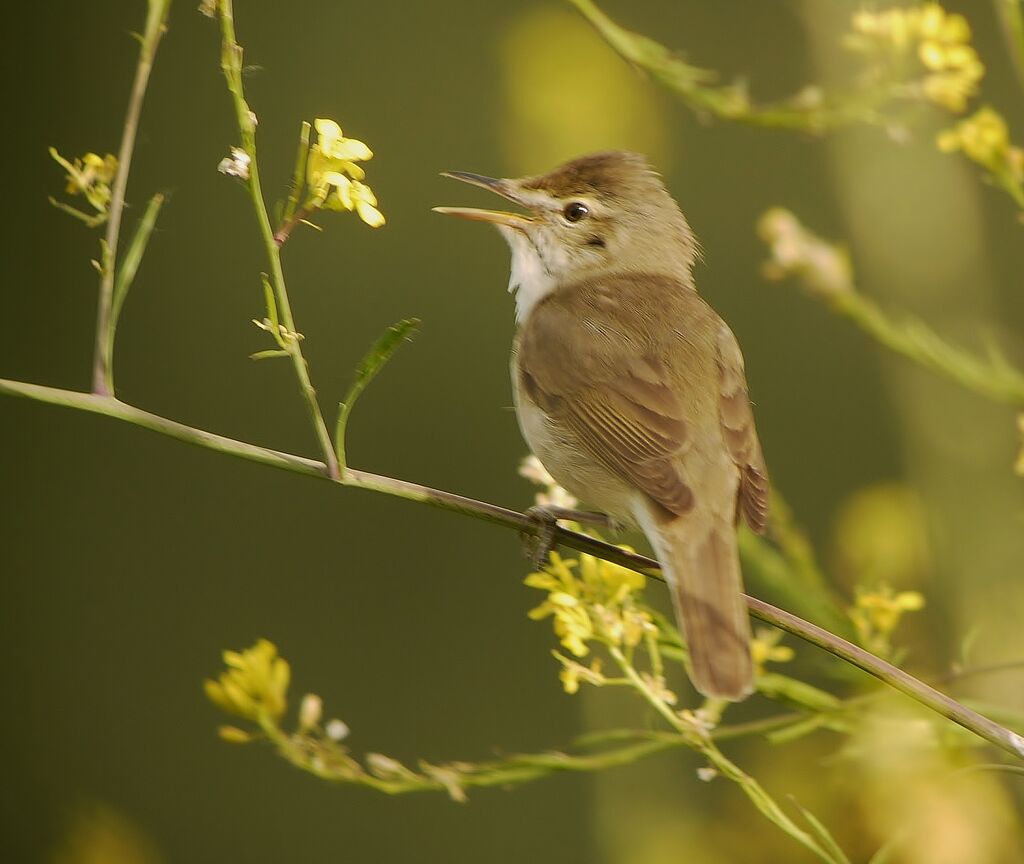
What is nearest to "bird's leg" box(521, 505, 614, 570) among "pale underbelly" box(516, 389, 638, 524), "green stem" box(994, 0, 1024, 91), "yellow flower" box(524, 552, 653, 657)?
"pale underbelly" box(516, 389, 638, 524)

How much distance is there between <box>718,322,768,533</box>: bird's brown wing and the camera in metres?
2.80

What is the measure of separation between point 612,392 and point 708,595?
1.92 ft

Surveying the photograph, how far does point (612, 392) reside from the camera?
115 inches

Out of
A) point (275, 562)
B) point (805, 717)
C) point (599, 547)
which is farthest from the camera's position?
point (275, 562)

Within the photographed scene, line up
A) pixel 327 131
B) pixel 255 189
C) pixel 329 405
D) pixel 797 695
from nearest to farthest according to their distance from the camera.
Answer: pixel 255 189 < pixel 327 131 < pixel 797 695 < pixel 329 405

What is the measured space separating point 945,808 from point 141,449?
4548mm

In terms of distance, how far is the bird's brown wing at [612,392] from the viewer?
2.79m

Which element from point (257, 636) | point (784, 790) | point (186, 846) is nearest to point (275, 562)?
point (257, 636)

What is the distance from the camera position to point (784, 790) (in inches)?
125

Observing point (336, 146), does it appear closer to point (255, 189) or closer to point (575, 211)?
point (255, 189)

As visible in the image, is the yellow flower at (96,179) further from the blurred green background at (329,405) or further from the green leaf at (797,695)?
the blurred green background at (329,405)

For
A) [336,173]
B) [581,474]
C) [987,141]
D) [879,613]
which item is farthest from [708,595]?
[336,173]

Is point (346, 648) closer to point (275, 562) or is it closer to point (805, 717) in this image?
point (275, 562)

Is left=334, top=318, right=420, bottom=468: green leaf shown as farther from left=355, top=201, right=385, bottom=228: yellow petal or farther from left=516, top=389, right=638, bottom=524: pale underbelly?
left=516, top=389, right=638, bottom=524: pale underbelly
